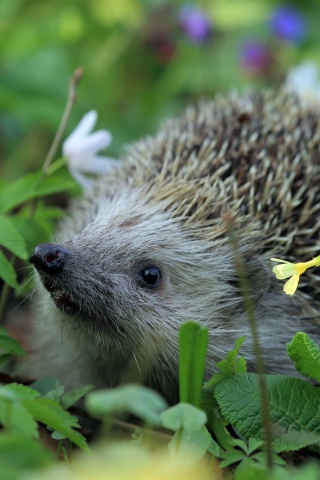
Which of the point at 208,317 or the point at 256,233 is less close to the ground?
the point at 256,233

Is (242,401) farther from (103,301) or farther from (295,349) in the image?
(103,301)

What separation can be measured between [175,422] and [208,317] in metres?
0.77

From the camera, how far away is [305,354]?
63.7 inches

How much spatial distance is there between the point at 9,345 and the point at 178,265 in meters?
0.52

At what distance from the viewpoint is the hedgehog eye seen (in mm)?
1993

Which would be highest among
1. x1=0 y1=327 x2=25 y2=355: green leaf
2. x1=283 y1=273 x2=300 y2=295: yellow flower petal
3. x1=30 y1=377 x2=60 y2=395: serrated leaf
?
x1=283 y1=273 x2=300 y2=295: yellow flower petal

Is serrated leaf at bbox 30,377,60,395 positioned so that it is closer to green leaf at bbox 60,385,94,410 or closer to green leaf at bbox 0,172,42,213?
green leaf at bbox 60,385,94,410

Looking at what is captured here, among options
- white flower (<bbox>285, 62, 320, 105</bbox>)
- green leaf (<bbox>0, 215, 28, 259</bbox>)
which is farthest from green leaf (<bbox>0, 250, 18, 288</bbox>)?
white flower (<bbox>285, 62, 320, 105</bbox>)

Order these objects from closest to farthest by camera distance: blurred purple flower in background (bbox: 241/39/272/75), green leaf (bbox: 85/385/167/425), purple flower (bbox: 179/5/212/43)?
green leaf (bbox: 85/385/167/425), purple flower (bbox: 179/5/212/43), blurred purple flower in background (bbox: 241/39/272/75)

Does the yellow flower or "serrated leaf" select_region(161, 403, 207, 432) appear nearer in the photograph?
"serrated leaf" select_region(161, 403, 207, 432)

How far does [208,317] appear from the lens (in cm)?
204

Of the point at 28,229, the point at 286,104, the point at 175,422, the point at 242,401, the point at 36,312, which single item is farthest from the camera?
the point at 286,104

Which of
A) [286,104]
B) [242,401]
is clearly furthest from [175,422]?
[286,104]

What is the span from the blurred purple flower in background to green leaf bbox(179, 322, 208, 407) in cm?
291
